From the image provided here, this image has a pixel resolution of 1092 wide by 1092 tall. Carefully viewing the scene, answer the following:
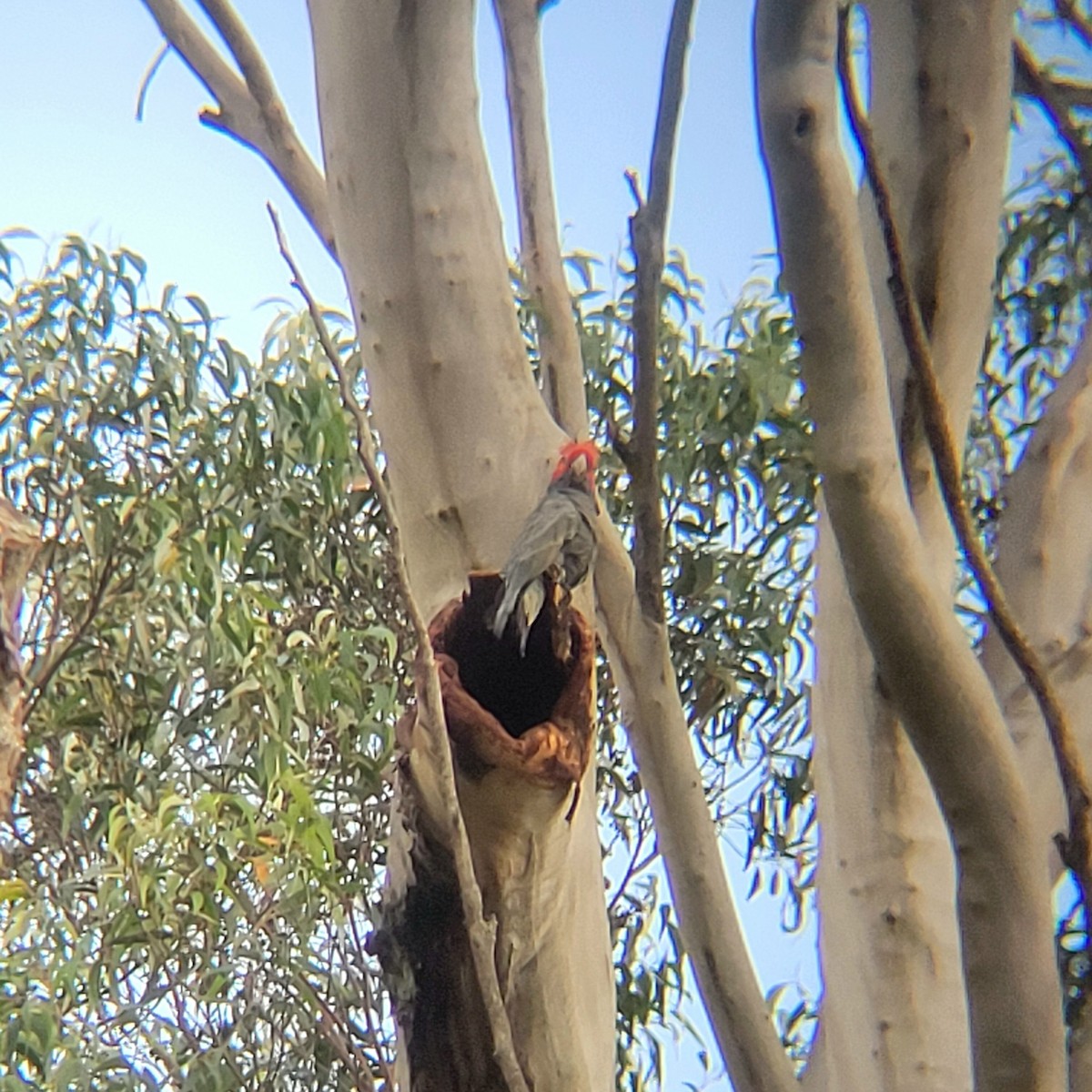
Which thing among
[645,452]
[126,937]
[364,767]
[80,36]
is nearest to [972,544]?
[645,452]

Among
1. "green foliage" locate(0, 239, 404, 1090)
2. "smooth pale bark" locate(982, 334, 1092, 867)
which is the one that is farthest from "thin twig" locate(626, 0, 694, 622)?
"green foliage" locate(0, 239, 404, 1090)

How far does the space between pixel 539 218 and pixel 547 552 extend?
1.86ft

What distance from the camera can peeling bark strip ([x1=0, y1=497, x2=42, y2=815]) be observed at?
815 millimetres

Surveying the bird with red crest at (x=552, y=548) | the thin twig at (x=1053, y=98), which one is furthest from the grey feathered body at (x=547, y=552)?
the thin twig at (x=1053, y=98)

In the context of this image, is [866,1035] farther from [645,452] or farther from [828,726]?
[645,452]

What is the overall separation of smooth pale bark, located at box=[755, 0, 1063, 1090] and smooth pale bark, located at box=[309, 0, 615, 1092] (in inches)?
7.5

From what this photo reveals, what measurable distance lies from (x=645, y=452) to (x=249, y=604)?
74 centimetres

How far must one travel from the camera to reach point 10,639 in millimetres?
812

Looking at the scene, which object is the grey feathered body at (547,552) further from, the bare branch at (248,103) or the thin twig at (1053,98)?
the thin twig at (1053,98)

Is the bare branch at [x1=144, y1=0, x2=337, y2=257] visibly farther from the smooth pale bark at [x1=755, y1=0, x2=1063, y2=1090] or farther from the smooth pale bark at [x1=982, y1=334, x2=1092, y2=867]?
the smooth pale bark at [x1=982, y1=334, x2=1092, y2=867]

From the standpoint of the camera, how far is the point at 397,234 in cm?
90

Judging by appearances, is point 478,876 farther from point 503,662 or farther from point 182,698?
point 182,698

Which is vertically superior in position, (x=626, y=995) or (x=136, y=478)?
(x=136, y=478)

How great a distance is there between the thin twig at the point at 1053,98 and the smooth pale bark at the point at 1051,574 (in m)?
0.20
